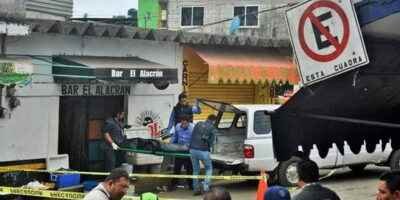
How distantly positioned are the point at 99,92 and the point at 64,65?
1.37 m

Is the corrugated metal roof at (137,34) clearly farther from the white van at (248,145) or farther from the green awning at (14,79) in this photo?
the white van at (248,145)

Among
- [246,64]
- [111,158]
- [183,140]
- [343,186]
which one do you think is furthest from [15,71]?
[246,64]

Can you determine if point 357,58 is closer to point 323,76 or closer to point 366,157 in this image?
point 323,76

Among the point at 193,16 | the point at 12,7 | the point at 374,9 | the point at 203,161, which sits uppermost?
the point at 193,16

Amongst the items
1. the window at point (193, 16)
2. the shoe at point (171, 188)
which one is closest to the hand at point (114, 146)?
the shoe at point (171, 188)

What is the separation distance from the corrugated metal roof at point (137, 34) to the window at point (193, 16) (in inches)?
842

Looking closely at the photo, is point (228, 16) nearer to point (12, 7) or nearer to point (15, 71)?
point (12, 7)

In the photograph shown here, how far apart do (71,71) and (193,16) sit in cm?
2742

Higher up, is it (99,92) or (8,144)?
(99,92)

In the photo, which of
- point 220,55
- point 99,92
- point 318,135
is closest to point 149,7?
point 220,55

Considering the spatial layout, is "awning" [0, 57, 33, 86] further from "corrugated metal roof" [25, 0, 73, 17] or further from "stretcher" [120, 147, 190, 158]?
"corrugated metal roof" [25, 0, 73, 17]

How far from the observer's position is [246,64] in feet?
59.3

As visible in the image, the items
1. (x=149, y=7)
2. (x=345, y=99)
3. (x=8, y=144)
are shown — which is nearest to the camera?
(x=345, y=99)

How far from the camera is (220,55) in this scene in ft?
59.5
